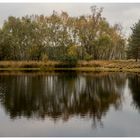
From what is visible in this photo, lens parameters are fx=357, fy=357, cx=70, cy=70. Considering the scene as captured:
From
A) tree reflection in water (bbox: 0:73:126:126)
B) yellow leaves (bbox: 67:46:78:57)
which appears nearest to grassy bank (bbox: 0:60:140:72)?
yellow leaves (bbox: 67:46:78:57)

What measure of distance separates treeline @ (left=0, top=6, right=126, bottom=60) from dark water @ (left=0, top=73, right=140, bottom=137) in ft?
166

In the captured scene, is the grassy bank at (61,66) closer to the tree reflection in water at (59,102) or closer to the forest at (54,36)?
the forest at (54,36)

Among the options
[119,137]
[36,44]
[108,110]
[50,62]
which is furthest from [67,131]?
[36,44]

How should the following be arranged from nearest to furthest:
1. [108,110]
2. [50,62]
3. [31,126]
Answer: [31,126] < [108,110] < [50,62]

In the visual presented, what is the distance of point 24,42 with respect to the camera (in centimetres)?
8925

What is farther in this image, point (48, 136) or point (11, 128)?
point (11, 128)

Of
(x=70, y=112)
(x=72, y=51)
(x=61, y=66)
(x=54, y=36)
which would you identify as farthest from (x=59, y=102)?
(x=54, y=36)

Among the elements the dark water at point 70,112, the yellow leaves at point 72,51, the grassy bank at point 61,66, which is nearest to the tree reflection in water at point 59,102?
the dark water at point 70,112

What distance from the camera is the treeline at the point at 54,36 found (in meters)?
85.4

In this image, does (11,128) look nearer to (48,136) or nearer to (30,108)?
(48,136)

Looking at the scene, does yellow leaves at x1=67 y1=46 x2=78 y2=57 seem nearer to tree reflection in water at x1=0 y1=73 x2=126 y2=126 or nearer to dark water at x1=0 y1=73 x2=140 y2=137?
tree reflection in water at x1=0 y1=73 x2=126 y2=126

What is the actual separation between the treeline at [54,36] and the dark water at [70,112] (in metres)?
50.5

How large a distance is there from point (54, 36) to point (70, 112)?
64907 millimetres

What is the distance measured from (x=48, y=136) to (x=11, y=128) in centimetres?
257
